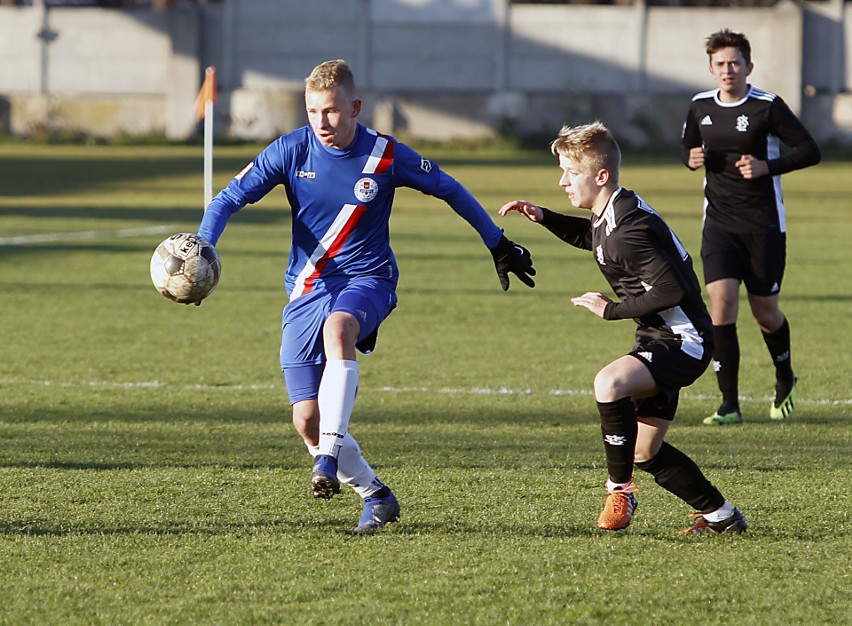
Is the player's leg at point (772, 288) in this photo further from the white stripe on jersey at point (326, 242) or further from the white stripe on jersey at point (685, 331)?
the white stripe on jersey at point (326, 242)

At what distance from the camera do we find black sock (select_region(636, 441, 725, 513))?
5121 millimetres

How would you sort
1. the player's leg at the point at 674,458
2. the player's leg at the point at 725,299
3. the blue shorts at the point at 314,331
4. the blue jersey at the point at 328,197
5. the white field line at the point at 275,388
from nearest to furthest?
the player's leg at the point at 674,458 < the blue shorts at the point at 314,331 < the blue jersey at the point at 328,197 < the player's leg at the point at 725,299 < the white field line at the point at 275,388

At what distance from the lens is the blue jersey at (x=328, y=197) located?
219 inches

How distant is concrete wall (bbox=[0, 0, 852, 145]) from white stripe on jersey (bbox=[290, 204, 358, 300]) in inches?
1607

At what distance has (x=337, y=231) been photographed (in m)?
5.59

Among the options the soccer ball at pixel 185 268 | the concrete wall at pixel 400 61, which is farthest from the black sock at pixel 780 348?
the concrete wall at pixel 400 61

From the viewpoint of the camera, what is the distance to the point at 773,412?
802 cm

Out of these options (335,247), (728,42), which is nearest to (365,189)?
(335,247)

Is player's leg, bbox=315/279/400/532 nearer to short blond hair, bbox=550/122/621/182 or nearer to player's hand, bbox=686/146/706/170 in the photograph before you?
short blond hair, bbox=550/122/621/182

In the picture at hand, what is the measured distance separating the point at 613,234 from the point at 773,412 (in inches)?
131

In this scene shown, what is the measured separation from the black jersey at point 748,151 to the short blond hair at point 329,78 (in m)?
3.35

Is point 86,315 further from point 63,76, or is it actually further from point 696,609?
point 63,76

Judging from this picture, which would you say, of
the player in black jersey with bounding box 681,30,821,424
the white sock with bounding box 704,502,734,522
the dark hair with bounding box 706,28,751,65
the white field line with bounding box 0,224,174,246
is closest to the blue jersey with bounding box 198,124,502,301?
the white sock with bounding box 704,502,734,522

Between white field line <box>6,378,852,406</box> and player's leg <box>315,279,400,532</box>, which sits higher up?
player's leg <box>315,279,400,532</box>
